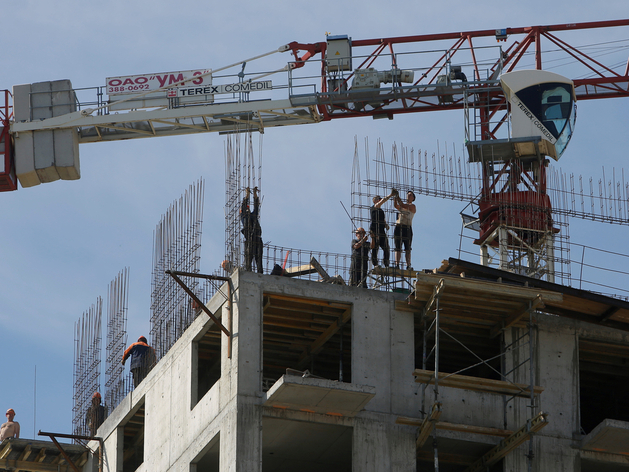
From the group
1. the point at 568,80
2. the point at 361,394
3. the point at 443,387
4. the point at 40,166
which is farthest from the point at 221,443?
the point at 568,80

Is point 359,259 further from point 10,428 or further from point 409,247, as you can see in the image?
point 10,428

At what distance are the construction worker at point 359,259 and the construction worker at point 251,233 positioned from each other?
2816 millimetres

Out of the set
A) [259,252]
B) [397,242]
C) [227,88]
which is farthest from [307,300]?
[227,88]

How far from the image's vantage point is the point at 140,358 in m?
43.0

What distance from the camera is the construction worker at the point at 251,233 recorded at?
3722 cm

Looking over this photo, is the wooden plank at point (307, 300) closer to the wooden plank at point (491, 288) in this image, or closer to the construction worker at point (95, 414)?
the wooden plank at point (491, 288)

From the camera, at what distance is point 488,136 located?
5084 centimetres

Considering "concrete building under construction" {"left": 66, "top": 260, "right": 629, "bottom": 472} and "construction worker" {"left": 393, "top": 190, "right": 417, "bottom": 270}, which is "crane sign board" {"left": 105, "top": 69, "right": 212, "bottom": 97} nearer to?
"construction worker" {"left": 393, "top": 190, "right": 417, "bottom": 270}

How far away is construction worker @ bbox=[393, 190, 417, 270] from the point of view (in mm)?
39406

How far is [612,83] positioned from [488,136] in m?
6.26

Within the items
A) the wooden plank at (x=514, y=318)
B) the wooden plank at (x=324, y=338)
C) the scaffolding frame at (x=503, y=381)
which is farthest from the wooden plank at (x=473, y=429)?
the wooden plank at (x=324, y=338)

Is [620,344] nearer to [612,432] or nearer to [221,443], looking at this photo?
[612,432]

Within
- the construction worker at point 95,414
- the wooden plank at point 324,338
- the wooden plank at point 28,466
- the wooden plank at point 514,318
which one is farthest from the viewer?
the construction worker at point 95,414

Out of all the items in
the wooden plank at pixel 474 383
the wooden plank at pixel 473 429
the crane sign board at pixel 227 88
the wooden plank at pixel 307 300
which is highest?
the crane sign board at pixel 227 88
